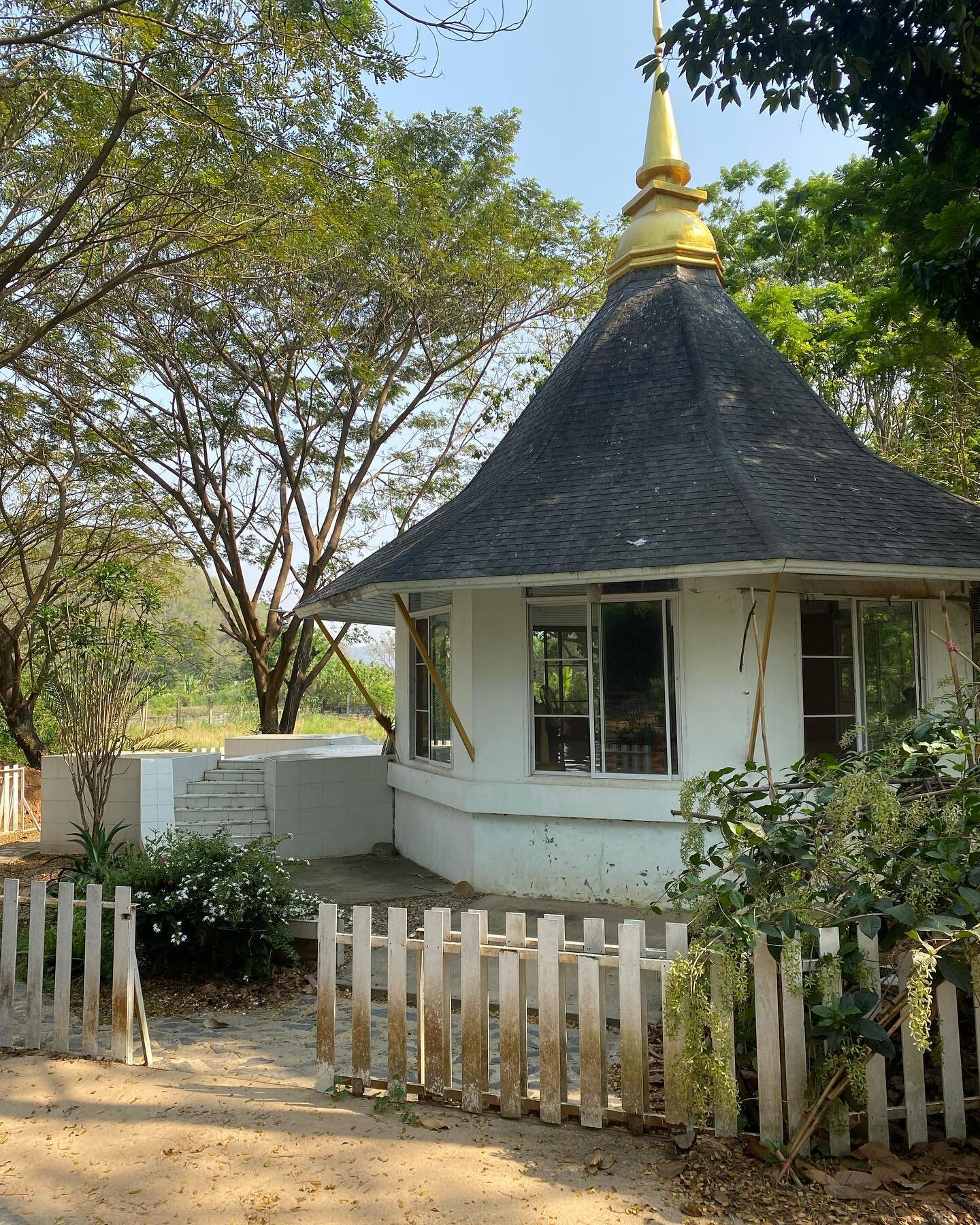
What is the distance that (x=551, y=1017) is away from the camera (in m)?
4.35

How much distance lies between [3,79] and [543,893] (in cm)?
946

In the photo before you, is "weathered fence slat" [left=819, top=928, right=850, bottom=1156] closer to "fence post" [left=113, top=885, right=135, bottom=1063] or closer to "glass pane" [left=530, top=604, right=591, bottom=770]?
"fence post" [left=113, top=885, right=135, bottom=1063]

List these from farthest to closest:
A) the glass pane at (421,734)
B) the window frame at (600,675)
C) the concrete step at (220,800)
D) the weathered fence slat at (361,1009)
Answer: the concrete step at (220,800)
the glass pane at (421,734)
the window frame at (600,675)
the weathered fence slat at (361,1009)

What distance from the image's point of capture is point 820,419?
35.7 ft

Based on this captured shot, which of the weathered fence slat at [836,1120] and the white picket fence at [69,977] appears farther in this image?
the white picket fence at [69,977]

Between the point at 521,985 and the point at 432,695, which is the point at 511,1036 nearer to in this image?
the point at 521,985

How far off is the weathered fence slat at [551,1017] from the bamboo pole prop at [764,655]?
3.61 meters

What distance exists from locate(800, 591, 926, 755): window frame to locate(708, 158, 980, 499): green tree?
2.88m

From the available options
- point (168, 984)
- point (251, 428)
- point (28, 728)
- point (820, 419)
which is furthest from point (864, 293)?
point (28, 728)

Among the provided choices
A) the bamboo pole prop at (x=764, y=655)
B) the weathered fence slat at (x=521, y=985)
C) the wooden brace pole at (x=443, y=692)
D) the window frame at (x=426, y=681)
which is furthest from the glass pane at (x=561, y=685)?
the weathered fence slat at (x=521, y=985)

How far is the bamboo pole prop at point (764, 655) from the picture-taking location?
7.93 metres

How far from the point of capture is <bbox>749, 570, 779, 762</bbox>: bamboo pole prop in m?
7.93

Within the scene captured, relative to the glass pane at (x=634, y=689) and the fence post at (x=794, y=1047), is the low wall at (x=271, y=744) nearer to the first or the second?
the glass pane at (x=634, y=689)

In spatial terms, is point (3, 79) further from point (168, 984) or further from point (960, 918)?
point (960, 918)
